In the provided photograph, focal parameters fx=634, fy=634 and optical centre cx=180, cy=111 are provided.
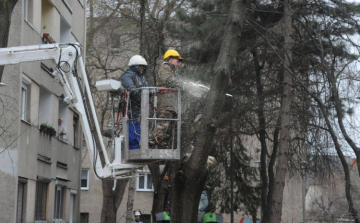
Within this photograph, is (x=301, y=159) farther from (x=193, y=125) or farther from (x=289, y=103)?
(x=193, y=125)

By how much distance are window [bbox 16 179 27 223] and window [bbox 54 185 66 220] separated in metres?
4.00

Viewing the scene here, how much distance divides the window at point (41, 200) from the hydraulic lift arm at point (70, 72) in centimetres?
1066

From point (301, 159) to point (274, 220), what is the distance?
327 cm

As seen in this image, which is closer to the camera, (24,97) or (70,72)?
(70,72)

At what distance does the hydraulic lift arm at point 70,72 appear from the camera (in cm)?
734

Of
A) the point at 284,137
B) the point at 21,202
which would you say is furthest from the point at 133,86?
the point at 284,137

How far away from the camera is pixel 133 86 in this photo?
8.47 metres

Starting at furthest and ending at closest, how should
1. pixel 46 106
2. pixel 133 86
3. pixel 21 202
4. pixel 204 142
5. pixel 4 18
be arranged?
pixel 46 106, pixel 21 202, pixel 204 142, pixel 4 18, pixel 133 86

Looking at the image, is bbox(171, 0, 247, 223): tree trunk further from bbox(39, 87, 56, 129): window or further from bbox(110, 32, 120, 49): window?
bbox(110, 32, 120, 49): window

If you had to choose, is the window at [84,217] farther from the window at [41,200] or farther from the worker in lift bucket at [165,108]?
the worker in lift bucket at [165,108]

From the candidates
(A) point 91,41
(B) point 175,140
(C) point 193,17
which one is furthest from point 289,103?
(A) point 91,41

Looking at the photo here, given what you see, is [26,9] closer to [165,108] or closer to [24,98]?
[24,98]

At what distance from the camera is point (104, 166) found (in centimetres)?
798

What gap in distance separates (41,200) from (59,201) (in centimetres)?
273
